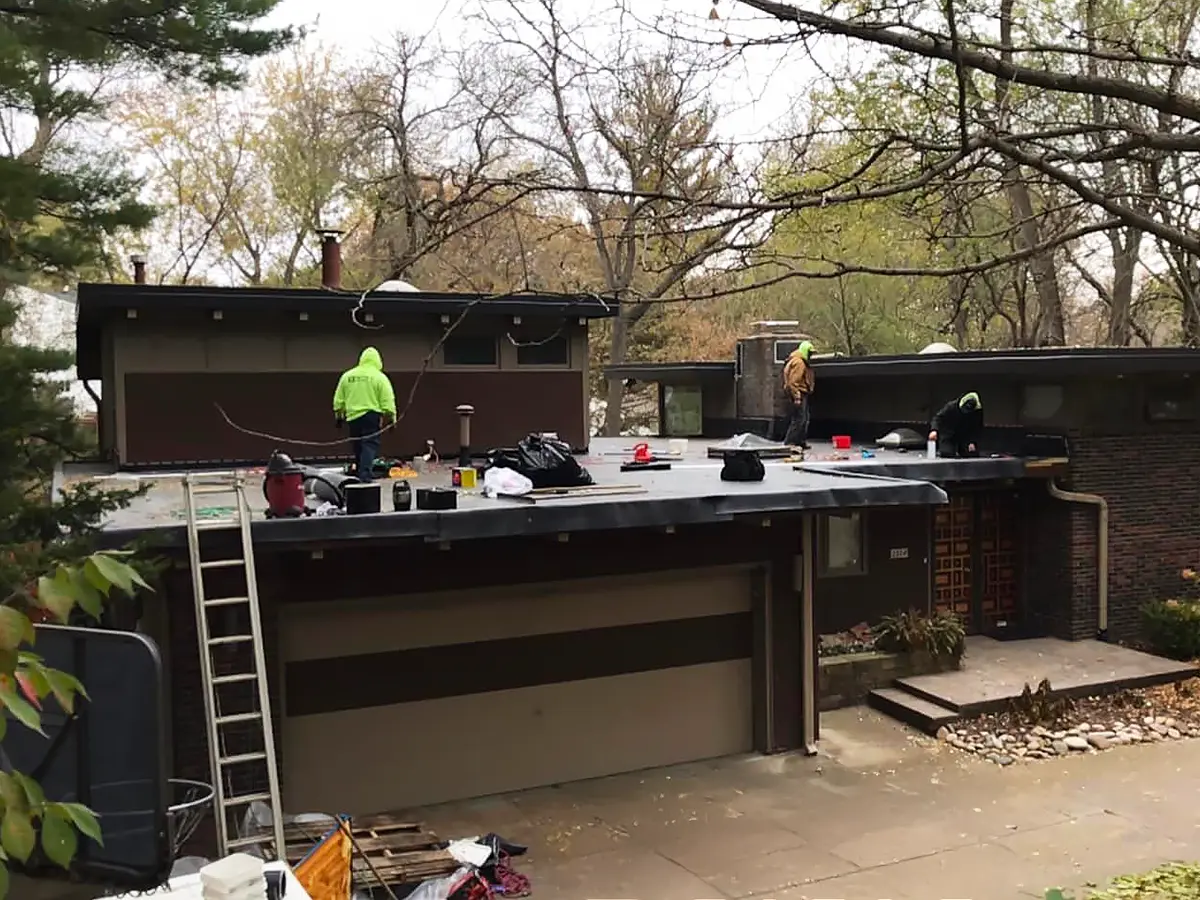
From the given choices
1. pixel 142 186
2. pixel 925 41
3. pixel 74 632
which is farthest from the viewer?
pixel 142 186

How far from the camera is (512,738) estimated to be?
37.9ft

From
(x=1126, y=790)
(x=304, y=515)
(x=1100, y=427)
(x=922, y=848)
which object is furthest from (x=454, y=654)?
(x=1100, y=427)

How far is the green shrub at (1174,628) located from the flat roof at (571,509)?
23.4 feet

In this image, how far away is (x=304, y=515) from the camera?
9.63 meters

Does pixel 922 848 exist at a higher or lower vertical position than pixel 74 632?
lower

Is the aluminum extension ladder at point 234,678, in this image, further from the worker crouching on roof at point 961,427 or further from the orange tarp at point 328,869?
the worker crouching on roof at point 961,427

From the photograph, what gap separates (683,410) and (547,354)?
27.6 feet

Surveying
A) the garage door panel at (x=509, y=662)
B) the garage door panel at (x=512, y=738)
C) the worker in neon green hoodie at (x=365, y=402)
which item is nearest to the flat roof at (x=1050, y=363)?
the garage door panel at (x=509, y=662)

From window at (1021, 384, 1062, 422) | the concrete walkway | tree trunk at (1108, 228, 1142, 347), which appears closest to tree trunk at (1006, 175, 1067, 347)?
tree trunk at (1108, 228, 1142, 347)

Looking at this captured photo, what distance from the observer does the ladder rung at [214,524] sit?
9.14 metres

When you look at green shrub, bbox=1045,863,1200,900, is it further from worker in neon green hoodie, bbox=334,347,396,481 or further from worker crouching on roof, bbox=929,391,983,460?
worker crouching on roof, bbox=929,391,983,460

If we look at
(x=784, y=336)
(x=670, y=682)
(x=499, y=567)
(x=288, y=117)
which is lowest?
(x=670, y=682)

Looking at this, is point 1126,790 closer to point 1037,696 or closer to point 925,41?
point 1037,696

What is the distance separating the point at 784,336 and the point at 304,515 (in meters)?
14.5
